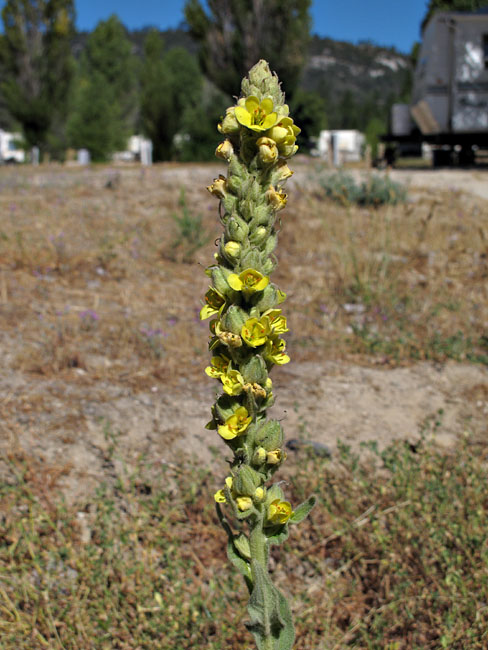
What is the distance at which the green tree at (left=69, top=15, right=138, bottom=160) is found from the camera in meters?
38.1

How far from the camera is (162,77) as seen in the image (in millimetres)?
28781

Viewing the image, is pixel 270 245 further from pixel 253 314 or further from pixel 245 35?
pixel 245 35

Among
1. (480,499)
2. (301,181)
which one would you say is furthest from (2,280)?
(301,181)

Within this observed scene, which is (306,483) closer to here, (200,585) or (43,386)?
(200,585)

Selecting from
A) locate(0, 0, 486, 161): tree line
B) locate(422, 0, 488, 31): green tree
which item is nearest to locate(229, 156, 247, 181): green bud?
locate(0, 0, 486, 161): tree line

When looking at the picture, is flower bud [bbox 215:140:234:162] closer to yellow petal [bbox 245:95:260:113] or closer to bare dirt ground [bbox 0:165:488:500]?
yellow petal [bbox 245:95:260:113]

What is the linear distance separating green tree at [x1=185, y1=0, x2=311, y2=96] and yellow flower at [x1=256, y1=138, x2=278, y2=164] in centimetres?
2261

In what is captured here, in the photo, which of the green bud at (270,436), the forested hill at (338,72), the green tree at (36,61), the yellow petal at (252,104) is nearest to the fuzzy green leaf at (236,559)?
the green bud at (270,436)

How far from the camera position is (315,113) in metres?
26.4

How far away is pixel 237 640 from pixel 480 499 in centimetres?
141

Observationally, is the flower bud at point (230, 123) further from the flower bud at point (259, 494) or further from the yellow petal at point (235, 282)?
the flower bud at point (259, 494)

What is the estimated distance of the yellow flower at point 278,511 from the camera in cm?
154

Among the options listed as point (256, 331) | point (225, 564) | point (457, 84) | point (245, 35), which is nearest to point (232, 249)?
point (256, 331)

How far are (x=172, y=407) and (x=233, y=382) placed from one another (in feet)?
8.12
